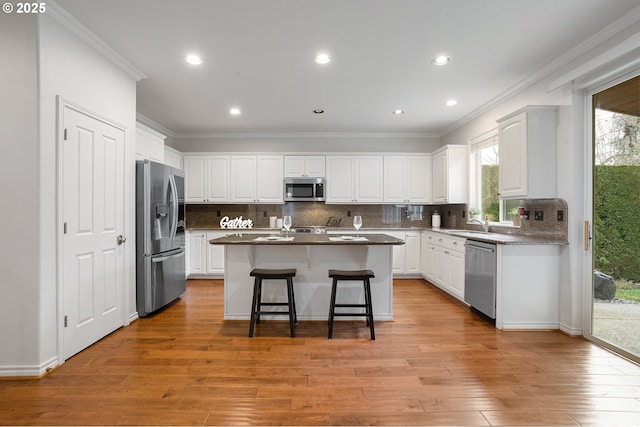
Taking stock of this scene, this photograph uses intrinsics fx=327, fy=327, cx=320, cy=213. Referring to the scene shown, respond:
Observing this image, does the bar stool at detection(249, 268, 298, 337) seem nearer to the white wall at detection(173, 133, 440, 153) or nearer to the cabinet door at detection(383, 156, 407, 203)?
the cabinet door at detection(383, 156, 407, 203)

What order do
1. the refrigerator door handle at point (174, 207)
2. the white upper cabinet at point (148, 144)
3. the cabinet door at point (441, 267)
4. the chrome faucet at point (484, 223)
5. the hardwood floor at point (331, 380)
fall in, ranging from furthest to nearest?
the cabinet door at point (441, 267) < the chrome faucet at point (484, 223) < the refrigerator door handle at point (174, 207) < the white upper cabinet at point (148, 144) < the hardwood floor at point (331, 380)

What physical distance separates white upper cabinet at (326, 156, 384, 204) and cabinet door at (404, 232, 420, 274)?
88cm

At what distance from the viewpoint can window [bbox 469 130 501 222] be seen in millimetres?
4719

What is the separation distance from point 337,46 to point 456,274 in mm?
3229

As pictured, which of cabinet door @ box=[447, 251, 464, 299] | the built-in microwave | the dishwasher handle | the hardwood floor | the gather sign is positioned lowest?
the hardwood floor

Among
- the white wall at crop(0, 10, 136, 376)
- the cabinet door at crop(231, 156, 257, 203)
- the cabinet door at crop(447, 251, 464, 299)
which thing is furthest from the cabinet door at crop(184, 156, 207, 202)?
the cabinet door at crop(447, 251, 464, 299)

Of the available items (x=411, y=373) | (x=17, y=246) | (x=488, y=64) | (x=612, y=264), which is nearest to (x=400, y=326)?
(x=411, y=373)

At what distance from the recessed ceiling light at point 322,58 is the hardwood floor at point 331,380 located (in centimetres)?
273

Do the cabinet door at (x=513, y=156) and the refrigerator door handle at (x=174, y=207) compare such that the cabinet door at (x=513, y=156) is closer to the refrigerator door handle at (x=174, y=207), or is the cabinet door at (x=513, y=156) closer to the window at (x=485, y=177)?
the window at (x=485, y=177)

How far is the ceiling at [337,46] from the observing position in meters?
2.47

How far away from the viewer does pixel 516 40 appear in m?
2.92

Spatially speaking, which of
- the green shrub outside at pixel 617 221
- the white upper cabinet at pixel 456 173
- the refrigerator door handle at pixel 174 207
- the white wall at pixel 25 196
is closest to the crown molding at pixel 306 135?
the white upper cabinet at pixel 456 173

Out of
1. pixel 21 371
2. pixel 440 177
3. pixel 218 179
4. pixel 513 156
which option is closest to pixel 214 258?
pixel 218 179

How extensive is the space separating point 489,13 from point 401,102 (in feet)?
6.86
